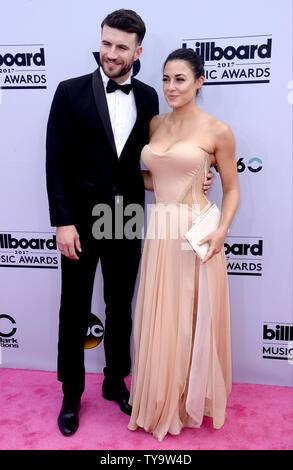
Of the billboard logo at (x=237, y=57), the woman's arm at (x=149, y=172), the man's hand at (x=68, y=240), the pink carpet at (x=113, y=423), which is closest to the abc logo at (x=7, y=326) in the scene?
the pink carpet at (x=113, y=423)

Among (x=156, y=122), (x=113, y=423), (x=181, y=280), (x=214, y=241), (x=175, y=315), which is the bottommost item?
(x=113, y=423)

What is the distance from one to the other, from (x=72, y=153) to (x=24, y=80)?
68 cm

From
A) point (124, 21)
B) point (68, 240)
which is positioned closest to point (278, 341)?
point (68, 240)

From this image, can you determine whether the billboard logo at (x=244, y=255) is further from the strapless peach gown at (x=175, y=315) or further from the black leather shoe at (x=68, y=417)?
the black leather shoe at (x=68, y=417)

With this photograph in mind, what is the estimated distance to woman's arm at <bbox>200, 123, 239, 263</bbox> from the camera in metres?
1.97

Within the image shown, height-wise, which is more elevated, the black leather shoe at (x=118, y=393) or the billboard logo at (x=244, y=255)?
the billboard logo at (x=244, y=255)

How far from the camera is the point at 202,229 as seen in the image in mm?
1980

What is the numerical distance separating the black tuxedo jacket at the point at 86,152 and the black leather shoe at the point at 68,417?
3.01 feet

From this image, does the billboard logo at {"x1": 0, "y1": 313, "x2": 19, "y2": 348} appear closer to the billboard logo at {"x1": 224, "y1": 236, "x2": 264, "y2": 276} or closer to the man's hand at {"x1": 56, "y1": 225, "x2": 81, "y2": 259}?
the man's hand at {"x1": 56, "y1": 225, "x2": 81, "y2": 259}

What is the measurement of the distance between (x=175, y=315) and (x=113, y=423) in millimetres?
675

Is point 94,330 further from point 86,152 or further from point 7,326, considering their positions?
point 86,152

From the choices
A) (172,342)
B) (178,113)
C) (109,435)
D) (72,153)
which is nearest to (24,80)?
(72,153)

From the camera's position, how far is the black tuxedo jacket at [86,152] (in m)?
1.98
